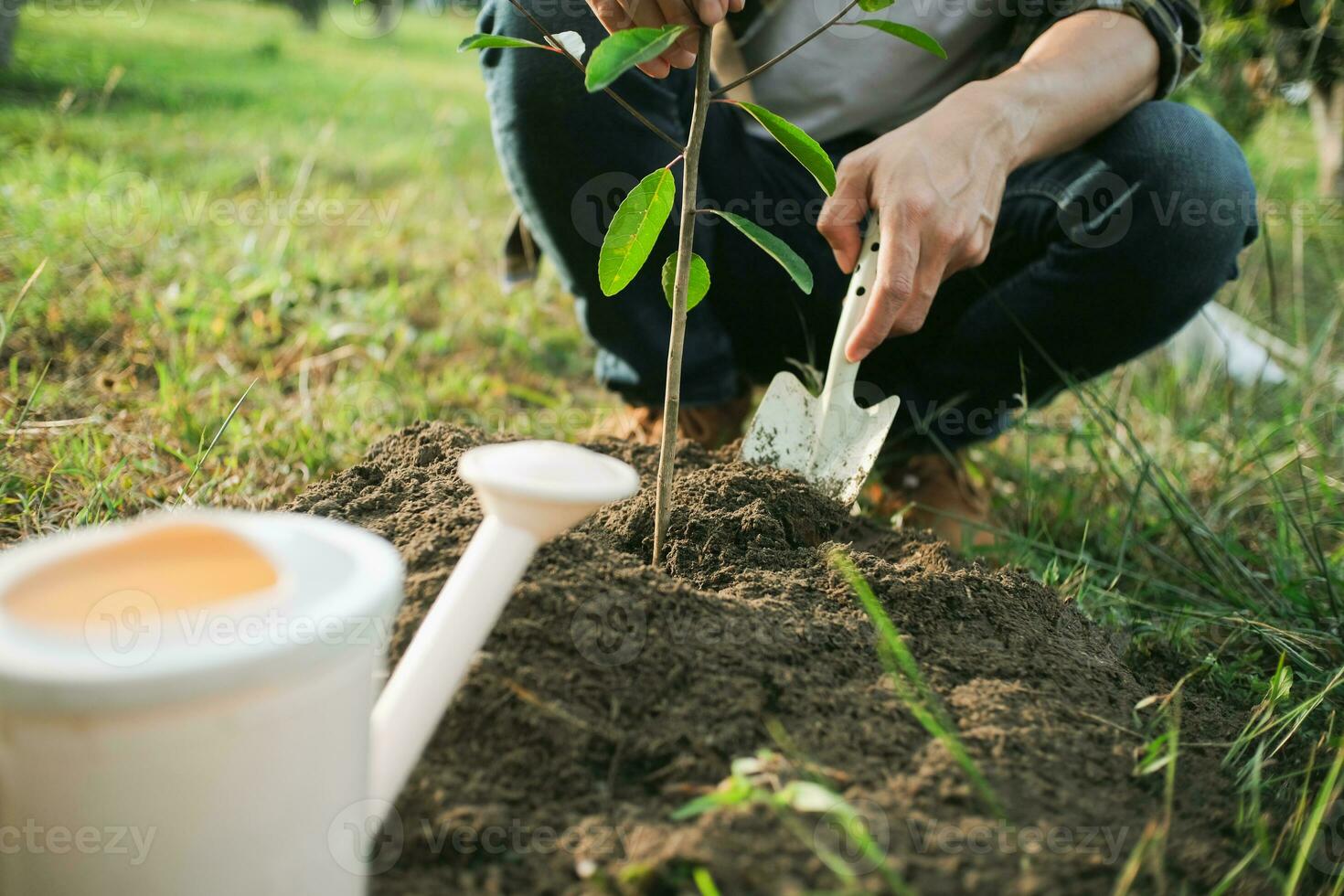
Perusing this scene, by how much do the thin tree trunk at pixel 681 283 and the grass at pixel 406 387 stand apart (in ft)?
1.89

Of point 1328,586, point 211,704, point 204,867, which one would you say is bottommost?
point 1328,586

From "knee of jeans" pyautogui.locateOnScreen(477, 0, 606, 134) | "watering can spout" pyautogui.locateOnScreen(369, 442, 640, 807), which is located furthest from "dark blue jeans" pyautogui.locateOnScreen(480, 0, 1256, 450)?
"watering can spout" pyautogui.locateOnScreen(369, 442, 640, 807)

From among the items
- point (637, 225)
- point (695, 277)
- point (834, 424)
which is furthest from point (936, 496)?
point (637, 225)

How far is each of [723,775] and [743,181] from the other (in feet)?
4.67

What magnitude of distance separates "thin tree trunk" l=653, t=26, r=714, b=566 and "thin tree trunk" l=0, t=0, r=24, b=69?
4.42 meters

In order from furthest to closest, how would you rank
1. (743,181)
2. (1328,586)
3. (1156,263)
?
(743,181) < (1156,263) < (1328,586)

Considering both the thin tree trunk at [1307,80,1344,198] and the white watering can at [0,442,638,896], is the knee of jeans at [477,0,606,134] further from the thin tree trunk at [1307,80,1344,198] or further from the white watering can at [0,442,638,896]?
the thin tree trunk at [1307,80,1344,198]

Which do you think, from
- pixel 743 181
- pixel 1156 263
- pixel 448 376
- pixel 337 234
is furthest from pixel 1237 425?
pixel 337 234

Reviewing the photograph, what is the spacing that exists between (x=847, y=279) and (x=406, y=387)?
1.04 metres

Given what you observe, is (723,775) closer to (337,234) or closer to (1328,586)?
(1328,586)

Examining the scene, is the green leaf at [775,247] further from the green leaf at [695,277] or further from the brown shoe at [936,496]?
the brown shoe at [936,496]

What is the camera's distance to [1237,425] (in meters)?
2.26

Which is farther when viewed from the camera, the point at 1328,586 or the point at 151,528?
the point at 1328,586

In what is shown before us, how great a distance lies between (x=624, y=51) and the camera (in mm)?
938
